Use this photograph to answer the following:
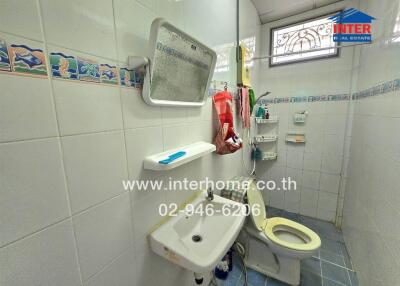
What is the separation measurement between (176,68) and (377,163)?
142 cm

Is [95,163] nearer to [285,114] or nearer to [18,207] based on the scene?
[18,207]

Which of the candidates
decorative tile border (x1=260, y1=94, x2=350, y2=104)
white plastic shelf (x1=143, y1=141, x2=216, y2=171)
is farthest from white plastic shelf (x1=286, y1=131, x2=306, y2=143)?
white plastic shelf (x1=143, y1=141, x2=216, y2=171)

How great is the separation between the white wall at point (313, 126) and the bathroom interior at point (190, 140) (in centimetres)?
1

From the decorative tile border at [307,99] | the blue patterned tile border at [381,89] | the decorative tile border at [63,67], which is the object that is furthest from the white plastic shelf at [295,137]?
the decorative tile border at [63,67]

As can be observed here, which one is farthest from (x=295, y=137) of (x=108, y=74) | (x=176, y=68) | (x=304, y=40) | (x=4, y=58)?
(x=4, y=58)

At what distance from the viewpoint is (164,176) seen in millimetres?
967

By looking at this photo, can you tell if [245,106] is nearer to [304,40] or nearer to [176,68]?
[176,68]

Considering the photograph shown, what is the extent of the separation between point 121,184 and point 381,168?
152 cm

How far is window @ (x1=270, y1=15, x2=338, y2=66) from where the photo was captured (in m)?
1.88

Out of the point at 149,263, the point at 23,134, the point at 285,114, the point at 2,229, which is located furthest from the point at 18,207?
the point at 285,114

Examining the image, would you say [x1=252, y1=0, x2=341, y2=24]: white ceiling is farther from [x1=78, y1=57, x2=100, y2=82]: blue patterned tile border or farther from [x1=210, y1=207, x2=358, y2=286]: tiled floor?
[x1=210, y1=207, x2=358, y2=286]: tiled floor

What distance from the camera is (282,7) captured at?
188cm

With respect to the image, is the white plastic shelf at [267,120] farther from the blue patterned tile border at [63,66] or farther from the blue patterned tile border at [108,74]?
the blue patterned tile border at [63,66]

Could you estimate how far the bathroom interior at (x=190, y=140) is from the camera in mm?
494
